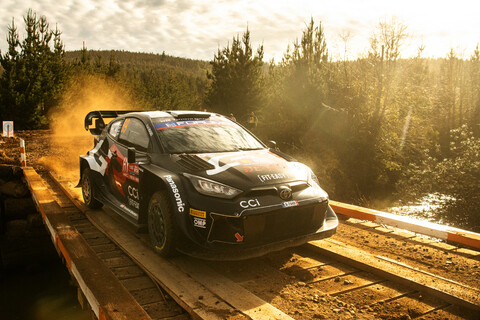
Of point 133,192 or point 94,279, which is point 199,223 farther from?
point 133,192

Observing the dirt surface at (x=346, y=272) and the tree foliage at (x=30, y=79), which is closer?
the dirt surface at (x=346, y=272)

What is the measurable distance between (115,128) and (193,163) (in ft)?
7.41

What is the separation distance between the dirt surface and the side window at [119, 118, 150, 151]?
1.84 metres

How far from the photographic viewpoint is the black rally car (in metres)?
3.61

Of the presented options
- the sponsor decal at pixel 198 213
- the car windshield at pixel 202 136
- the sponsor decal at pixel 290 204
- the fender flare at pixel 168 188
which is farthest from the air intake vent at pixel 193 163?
the sponsor decal at pixel 290 204

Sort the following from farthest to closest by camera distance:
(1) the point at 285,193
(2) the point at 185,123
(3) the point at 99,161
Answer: (3) the point at 99,161 < (2) the point at 185,123 < (1) the point at 285,193

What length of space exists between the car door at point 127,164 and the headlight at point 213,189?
3.64ft

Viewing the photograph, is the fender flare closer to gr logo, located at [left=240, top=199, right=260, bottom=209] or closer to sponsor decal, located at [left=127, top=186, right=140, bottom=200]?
sponsor decal, located at [left=127, top=186, right=140, bottom=200]

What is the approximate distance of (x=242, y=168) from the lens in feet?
13.0

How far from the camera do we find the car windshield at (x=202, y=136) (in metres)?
4.53

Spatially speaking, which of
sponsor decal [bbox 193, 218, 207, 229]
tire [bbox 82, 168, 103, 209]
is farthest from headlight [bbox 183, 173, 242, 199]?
tire [bbox 82, 168, 103, 209]

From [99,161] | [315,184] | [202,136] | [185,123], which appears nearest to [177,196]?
[202,136]

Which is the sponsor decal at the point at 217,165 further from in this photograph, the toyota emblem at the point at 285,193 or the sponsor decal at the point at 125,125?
the sponsor decal at the point at 125,125

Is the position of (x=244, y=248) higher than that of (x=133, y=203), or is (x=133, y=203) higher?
(x=133, y=203)
